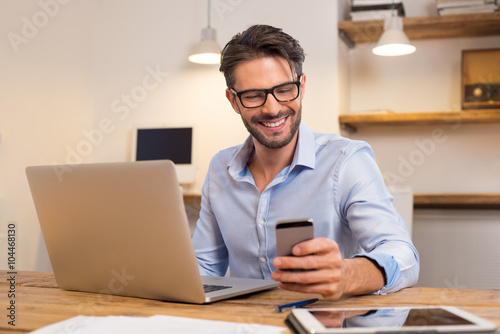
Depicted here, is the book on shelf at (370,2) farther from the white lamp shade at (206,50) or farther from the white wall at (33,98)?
the white wall at (33,98)

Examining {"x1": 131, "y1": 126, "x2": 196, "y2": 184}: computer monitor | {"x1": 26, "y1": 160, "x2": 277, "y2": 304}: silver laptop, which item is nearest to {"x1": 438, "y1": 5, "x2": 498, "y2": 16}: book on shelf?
{"x1": 131, "y1": 126, "x2": 196, "y2": 184}: computer monitor

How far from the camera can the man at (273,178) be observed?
138cm

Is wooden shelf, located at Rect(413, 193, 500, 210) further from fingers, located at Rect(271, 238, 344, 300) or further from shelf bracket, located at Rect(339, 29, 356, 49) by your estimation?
fingers, located at Rect(271, 238, 344, 300)

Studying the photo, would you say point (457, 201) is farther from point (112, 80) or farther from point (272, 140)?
point (112, 80)

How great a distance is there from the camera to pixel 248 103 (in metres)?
1.43

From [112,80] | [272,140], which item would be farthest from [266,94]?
[112,80]

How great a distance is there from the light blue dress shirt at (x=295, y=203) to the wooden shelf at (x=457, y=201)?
154 cm

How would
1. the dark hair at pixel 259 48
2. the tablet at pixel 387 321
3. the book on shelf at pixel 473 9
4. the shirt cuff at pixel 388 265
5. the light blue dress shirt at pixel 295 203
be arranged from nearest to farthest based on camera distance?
the tablet at pixel 387 321
the shirt cuff at pixel 388 265
the light blue dress shirt at pixel 295 203
the dark hair at pixel 259 48
the book on shelf at pixel 473 9

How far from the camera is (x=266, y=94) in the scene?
140cm

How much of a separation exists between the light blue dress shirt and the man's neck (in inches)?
1.4

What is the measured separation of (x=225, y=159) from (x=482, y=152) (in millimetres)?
1954

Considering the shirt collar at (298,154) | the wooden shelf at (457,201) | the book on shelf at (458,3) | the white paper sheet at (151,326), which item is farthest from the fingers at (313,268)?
the book on shelf at (458,3)

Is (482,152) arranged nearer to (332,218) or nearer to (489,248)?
(489,248)

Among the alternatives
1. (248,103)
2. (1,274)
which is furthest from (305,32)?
(1,274)
